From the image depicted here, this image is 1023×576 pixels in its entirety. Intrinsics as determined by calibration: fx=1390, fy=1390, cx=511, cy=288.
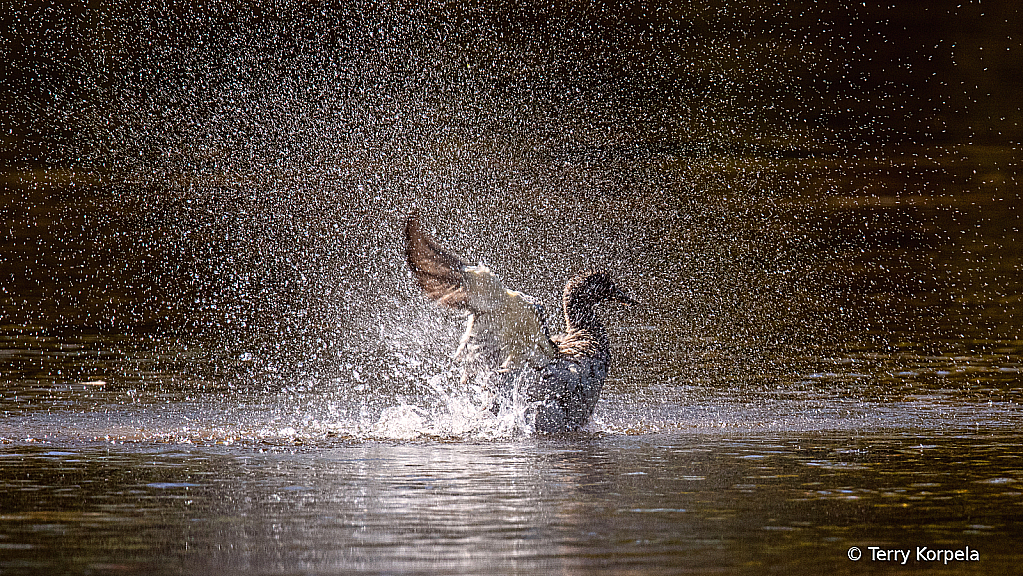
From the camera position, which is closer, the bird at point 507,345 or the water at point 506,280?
the water at point 506,280

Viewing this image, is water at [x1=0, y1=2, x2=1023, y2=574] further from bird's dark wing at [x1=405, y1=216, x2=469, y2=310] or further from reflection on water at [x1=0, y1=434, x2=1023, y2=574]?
bird's dark wing at [x1=405, y1=216, x2=469, y2=310]

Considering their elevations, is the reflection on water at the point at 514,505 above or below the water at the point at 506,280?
below

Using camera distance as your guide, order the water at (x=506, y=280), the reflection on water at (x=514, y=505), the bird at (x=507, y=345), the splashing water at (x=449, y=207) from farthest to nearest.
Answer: the splashing water at (x=449, y=207), the bird at (x=507, y=345), the water at (x=506, y=280), the reflection on water at (x=514, y=505)

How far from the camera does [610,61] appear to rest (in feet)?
68.1

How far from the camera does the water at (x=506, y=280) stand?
16.1ft

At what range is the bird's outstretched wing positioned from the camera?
7445 mm

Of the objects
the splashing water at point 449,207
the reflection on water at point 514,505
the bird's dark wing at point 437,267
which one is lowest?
the reflection on water at point 514,505

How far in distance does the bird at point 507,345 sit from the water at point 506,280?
0.21 meters

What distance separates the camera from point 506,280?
450 inches

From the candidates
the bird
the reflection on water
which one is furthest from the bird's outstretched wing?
the reflection on water

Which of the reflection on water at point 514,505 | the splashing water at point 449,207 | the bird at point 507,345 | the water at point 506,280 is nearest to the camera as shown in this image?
the reflection on water at point 514,505

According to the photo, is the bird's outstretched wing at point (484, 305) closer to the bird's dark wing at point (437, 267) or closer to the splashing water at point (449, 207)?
the bird's dark wing at point (437, 267)

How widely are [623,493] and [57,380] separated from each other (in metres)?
4.88

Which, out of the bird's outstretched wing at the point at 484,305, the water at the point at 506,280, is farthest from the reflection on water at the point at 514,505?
the bird's outstretched wing at the point at 484,305
